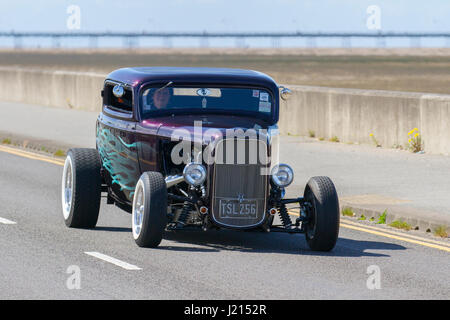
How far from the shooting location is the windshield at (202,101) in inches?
465

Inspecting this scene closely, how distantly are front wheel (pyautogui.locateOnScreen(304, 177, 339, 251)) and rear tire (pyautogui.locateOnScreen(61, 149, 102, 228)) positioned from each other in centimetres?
257

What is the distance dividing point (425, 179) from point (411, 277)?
6.64 meters

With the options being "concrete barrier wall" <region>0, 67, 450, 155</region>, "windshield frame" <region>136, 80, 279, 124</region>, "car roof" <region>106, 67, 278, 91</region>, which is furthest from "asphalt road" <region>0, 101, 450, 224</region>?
"car roof" <region>106, 67, 278, 91</region>

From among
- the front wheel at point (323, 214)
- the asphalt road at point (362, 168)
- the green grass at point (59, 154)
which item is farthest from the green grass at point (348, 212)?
the green grass at point (59, 154)

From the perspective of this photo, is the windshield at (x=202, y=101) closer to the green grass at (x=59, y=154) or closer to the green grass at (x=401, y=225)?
the green grass at (x=401, y=225)

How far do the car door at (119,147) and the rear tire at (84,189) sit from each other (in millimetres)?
194

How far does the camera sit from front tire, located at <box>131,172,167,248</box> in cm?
1041

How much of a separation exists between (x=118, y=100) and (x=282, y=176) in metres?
2.74

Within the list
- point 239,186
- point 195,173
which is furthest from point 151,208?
point 239,186

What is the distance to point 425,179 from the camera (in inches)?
639

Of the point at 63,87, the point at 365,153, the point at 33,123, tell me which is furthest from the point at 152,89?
the point at 63,87

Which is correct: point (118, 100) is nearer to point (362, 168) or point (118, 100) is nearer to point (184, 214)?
point (184, 214)

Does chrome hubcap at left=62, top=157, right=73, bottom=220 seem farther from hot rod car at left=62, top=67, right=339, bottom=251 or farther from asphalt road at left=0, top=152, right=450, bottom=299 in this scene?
asphalt road at left=0, top=152, right=450, bottom=299
